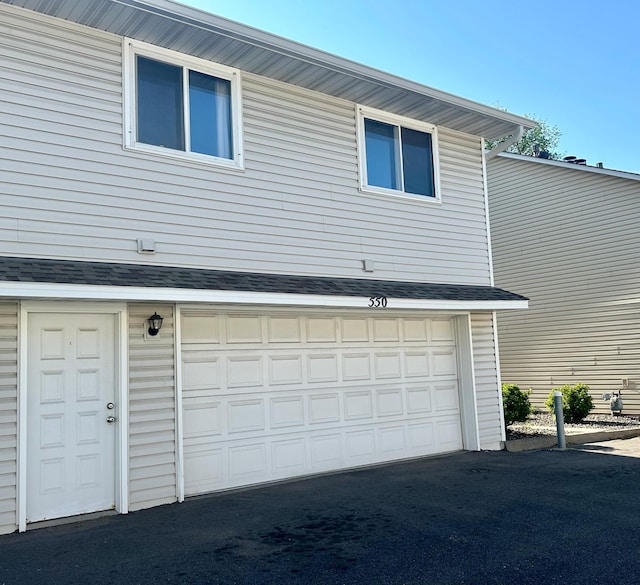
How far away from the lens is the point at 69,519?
6.39 metres

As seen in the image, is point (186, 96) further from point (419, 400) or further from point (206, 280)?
point (419, 400)

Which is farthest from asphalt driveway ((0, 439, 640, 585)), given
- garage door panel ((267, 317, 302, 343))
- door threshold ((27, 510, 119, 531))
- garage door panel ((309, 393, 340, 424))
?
garage door panel ((267, 317, 302, 343))

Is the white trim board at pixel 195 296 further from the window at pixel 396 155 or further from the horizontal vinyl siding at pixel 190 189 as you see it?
the window at pixel 396 155

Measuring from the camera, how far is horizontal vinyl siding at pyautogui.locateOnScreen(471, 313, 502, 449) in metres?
10.2

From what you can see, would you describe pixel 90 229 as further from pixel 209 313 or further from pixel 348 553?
pixel 348 553

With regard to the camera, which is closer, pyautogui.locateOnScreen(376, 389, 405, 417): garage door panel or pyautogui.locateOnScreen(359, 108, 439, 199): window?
pyautogui.locateOnScreen(376, 389, 405, 417): garage door panel

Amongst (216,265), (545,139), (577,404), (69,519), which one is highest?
(545,139)

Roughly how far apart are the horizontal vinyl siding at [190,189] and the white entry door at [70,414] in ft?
2.76

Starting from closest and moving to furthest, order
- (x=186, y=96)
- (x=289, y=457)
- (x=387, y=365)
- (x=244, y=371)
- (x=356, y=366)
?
(x=186, y=96) < (x=244, y=371) < (x=289, y=457) < (x=356, y=366) < (x=387, y=365)

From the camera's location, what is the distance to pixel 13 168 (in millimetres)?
6375

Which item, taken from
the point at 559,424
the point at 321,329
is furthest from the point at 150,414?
the point at 559,424

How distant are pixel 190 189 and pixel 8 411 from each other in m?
3.13

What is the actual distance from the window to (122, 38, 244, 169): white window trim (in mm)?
2098

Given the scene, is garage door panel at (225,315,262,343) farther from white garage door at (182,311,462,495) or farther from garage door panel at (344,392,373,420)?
garage door panel at (344,392,373,420)
